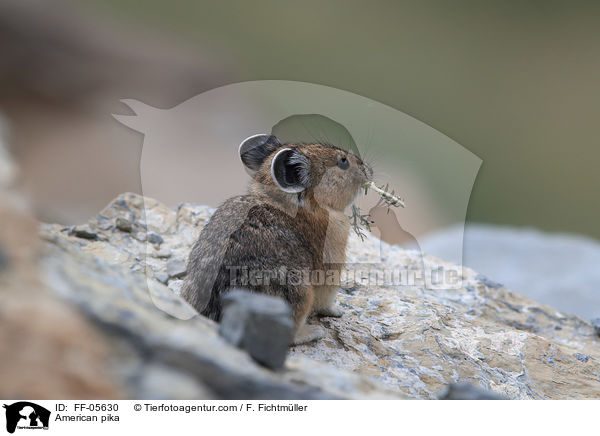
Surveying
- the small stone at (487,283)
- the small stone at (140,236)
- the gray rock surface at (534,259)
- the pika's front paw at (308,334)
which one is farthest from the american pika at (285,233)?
the gray rock surface at (534,259)

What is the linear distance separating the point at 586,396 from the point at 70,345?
6.45 feet

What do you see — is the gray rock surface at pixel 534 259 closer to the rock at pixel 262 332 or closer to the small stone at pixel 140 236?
the small stone at pixel 140 236

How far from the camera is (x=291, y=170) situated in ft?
7.46

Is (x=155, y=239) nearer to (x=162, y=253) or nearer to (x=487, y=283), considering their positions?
(x=162, y=253)

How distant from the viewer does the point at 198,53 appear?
366 cm

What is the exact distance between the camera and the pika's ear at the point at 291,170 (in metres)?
2.20

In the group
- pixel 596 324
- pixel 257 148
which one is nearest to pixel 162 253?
pixel 257 148

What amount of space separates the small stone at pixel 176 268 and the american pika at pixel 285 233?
0.47 metres

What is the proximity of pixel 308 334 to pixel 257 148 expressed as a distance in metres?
0.93

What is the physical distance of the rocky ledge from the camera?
1.07 m

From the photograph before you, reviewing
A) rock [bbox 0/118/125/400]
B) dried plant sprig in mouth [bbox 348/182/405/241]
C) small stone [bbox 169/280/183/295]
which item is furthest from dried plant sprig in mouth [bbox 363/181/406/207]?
rock [bbox 0/118/125/400]
